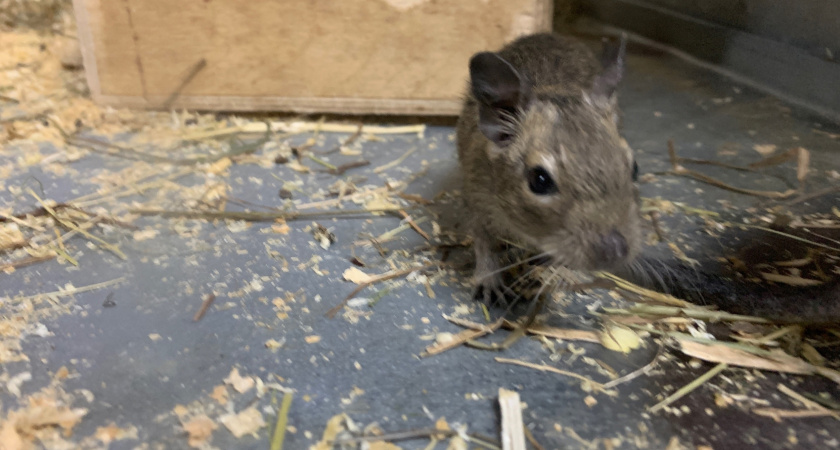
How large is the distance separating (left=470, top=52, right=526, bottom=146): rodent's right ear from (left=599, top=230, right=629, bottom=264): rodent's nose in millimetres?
749

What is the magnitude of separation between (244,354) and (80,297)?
0.99 m

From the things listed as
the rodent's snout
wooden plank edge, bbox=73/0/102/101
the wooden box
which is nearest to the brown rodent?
the rodent's snout

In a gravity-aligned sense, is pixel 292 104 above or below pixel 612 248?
below

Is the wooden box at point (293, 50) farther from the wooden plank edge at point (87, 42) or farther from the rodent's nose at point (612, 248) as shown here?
the rodent's nose at point (612, 248)

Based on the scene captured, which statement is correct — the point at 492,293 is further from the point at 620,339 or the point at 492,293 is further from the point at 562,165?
the point at 562,165

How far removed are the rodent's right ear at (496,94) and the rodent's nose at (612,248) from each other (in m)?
0.75

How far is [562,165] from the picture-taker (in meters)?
2.40

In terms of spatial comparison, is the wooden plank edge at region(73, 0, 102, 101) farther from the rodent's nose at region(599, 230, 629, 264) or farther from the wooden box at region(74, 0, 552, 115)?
the rodent's nose at region(599, 230, 629, 264)

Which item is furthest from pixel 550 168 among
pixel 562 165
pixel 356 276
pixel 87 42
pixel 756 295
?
pixel 87 42

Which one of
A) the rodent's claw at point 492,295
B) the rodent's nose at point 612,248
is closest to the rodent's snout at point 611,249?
the rodent's nose at point 612,248

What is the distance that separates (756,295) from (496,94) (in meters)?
1.66

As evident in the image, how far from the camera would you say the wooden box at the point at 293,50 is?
4.45m

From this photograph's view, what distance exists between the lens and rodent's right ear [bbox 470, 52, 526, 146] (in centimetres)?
255

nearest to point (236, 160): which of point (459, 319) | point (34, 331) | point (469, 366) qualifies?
point (34, 331)
